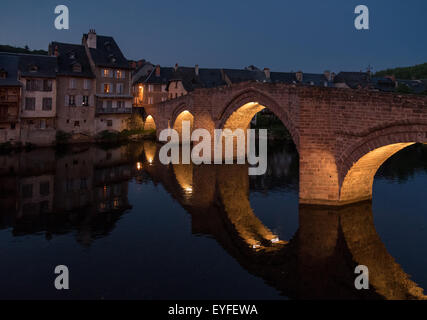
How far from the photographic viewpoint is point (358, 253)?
1592cm

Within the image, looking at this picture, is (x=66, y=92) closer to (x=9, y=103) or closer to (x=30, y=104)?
(x=30, y=104)

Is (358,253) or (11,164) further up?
(11,164)

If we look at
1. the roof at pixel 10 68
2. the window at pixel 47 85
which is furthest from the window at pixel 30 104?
the roof at pixel 10 68

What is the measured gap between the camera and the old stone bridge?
55.7ft

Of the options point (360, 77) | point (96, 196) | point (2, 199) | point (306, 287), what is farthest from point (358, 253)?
point (360, 77)

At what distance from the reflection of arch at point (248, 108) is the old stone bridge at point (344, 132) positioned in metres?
0.14

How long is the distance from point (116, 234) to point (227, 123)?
59.8 ft

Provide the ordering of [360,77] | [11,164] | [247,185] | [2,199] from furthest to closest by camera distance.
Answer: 1. [360,77]
2. [11,164]
3. [247,185]
4. [2,199]

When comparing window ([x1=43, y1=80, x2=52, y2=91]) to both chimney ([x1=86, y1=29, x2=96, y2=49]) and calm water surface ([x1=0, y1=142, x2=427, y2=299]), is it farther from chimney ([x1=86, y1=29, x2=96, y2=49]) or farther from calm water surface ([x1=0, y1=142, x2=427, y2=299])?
calm water surface ([x1=0, y1=142, x2=427, y2=299])

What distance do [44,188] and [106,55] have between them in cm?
2958

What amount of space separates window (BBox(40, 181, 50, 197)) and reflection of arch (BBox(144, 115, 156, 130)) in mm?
30718

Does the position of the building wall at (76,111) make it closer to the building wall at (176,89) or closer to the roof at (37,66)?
the roof at (37,66)
